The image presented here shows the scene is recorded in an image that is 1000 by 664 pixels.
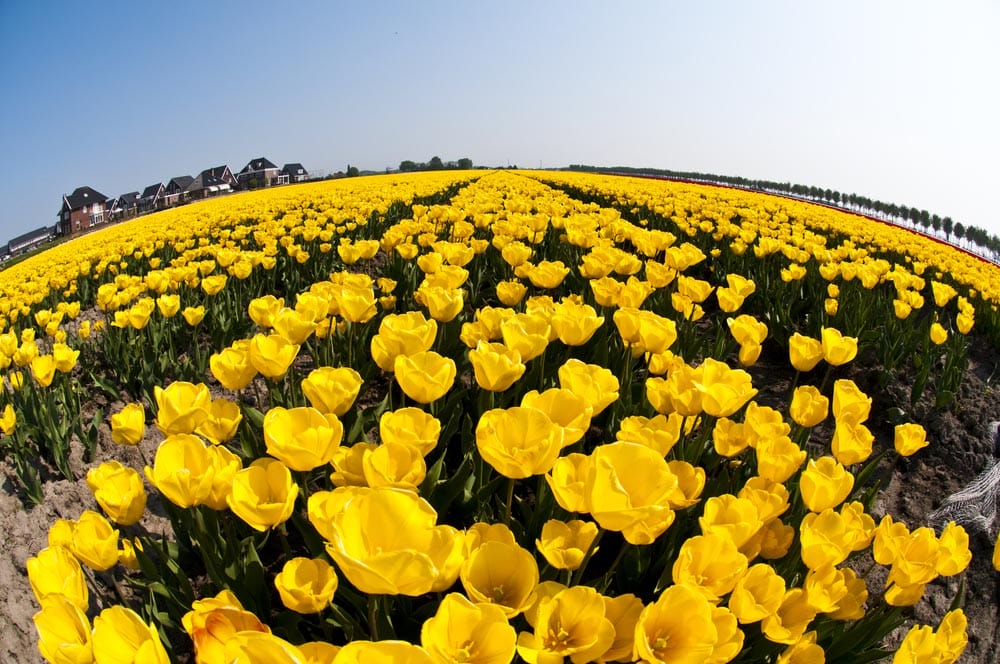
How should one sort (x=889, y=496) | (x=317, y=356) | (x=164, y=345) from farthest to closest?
(x=164, y=345) → (x=889, y=496) → (x=317, y=356)

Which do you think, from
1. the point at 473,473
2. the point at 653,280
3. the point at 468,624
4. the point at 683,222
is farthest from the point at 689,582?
the point at 683,222

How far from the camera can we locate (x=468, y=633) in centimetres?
91

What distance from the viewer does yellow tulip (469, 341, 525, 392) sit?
5.26 ft

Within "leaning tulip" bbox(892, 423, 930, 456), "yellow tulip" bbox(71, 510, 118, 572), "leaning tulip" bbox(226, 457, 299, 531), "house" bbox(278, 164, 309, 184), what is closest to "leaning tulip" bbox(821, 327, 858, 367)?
"leaning tulip" bbox(892, 423, 930, 456)

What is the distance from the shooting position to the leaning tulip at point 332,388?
1536 millimetres

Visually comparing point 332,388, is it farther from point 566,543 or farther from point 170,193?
point 170,193

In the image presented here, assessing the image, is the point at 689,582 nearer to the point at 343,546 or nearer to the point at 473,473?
the point at 343,546

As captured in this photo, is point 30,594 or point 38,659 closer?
point 38,659

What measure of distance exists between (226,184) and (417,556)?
8624 cm

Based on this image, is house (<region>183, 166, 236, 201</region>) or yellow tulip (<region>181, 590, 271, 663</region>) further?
house (<region>183, 166, 236, 201</region>)

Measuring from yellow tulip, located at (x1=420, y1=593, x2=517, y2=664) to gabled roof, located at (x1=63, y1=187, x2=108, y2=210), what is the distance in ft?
263

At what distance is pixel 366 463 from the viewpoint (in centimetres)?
115

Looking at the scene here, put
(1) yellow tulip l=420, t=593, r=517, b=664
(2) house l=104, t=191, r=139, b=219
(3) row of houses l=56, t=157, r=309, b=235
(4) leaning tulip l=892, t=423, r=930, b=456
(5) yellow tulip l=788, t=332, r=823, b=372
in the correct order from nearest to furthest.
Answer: (1) yellow tulip l=420, t=593, r=517, b=664
(4) leaning tulip l=892, t=423, r=930, b=456
(5) yellow tulip l=788, t=332, r=823, b=372
(3) row of houses l=56, t=157, r=309, b=235
(2) house l=104, t=191, r=139, b=219

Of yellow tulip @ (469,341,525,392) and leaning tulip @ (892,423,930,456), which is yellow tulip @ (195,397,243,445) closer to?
yellow tulip @ (469,341,525,392)
